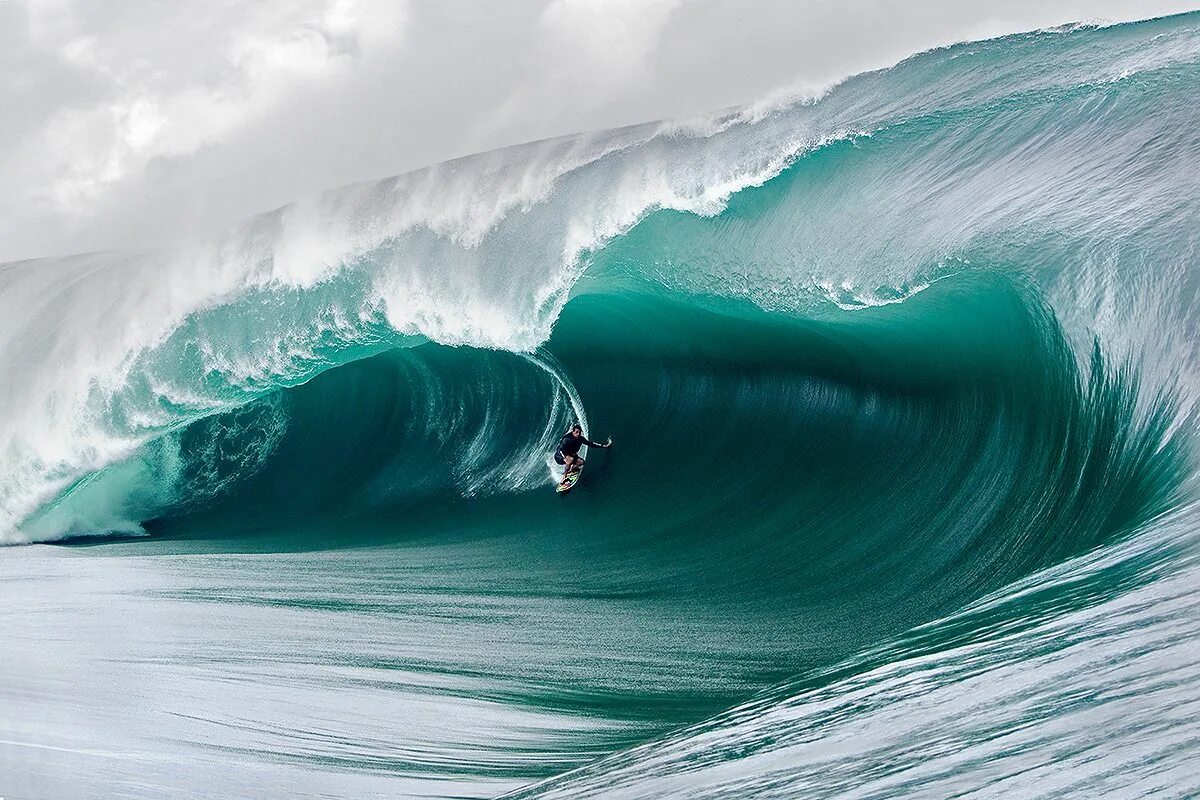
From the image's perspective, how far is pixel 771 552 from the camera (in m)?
7.36

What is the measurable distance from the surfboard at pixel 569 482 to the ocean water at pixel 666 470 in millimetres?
256

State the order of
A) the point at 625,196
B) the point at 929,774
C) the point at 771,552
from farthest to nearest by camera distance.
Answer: the point at 625,196 → the point at 771,552 → the point at 929,774

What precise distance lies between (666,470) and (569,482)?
824 mm

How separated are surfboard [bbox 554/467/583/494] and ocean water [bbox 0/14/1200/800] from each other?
0.26m

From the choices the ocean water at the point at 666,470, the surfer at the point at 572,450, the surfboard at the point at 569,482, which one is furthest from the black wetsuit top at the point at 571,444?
the ocean water at the point at 666,470

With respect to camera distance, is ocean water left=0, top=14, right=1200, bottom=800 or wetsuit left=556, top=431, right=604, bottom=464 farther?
wetsuit left=556, top=431, right=604, bottom=464

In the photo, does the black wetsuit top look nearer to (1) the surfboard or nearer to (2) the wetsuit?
(2) the wetsuit

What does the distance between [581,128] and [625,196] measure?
203cm

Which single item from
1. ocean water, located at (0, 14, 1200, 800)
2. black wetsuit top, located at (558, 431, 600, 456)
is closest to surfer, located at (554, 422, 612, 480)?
black wetsuit top, located at (558, 431, 600, 456)

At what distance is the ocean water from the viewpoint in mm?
5137

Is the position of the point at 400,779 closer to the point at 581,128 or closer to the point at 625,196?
the point at 625,196

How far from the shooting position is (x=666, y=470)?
8602mm

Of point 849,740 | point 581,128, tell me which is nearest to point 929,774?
point 849,740

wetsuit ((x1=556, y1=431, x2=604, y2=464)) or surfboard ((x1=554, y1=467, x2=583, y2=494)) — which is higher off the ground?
wetsuit ((x1=556, y1=431, x2=604, y2=464))
